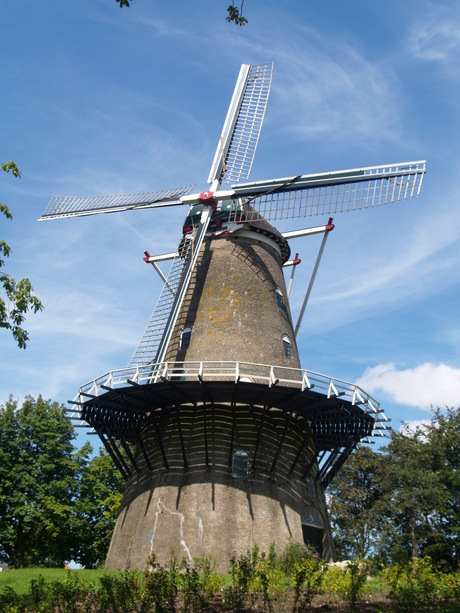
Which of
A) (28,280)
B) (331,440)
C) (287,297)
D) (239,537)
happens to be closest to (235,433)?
(239,537)

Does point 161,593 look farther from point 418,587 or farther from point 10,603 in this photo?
point 418,587

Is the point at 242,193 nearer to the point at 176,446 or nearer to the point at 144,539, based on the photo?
the point at 176,446

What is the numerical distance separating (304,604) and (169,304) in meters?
12.0

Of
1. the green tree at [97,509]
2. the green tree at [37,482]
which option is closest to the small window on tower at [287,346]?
the green tree at [37,482]

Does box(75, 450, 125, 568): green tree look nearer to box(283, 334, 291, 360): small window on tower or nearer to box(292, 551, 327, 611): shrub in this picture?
box(283, 334, 291, 360): small window on tower

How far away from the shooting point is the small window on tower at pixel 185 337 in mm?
19000

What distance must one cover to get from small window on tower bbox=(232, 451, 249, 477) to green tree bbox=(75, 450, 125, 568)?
14.4 m

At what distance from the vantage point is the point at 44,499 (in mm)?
28234

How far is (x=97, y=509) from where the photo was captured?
29.6 m

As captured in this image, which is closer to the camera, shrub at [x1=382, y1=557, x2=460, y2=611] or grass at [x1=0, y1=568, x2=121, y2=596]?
shrub at [x1=382, y1=557, x2=460, y2=611]

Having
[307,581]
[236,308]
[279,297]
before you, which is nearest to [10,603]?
[307,581]

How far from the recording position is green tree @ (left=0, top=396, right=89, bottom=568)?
91.9ft

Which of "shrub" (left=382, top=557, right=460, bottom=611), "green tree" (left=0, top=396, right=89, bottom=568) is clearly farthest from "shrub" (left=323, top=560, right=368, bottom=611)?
"green tree" (left=0, top=396, right=89, bottom=568)

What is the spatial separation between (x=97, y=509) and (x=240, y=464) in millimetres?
15504
